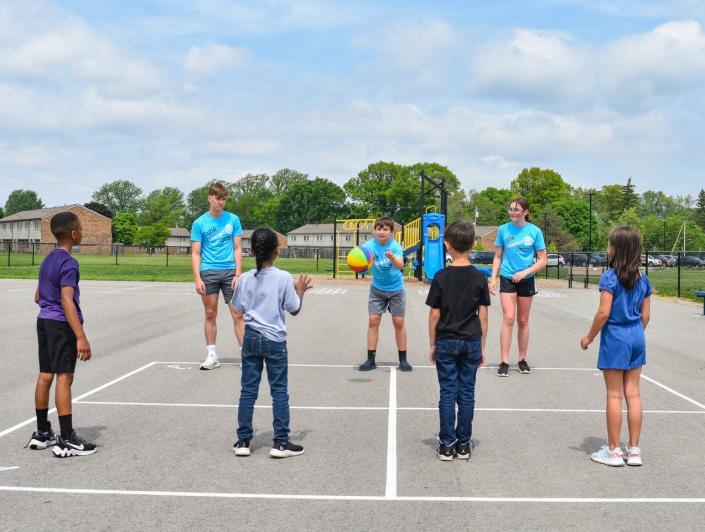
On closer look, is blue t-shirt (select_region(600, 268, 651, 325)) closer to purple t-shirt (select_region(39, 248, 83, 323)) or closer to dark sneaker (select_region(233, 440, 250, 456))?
dark sneaker (select_region(233, 440, 250, 456))

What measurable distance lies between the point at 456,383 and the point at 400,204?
342 feet

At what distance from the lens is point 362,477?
14.8 feet

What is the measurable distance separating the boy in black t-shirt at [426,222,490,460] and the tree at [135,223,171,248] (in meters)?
110

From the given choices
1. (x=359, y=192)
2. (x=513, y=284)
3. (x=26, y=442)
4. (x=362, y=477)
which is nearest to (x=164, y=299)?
(x=513, y=284)

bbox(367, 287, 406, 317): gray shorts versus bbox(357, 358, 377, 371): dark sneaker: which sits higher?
bbox(367, 287, 406, 317): gray shorts

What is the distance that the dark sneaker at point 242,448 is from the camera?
493 cm

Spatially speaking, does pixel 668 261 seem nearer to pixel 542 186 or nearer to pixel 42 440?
pixel 542 186

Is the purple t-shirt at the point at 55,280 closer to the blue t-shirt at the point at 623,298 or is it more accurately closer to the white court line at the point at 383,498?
the white court line at the point at 383,498

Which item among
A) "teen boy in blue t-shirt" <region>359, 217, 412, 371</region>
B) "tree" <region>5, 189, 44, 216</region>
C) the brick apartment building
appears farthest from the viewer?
"tree" <region>5, 189, 44, 216</region>

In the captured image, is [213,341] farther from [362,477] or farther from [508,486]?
[508,486]

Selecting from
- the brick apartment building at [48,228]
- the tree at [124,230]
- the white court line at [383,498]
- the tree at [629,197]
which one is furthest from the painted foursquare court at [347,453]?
the tree at [629,197]

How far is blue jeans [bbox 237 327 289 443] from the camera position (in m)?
4.93

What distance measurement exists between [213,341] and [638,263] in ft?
17.3

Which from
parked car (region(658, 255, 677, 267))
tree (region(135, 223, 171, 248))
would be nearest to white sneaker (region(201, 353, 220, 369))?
parked car (region(658, 255, 677, 267))
